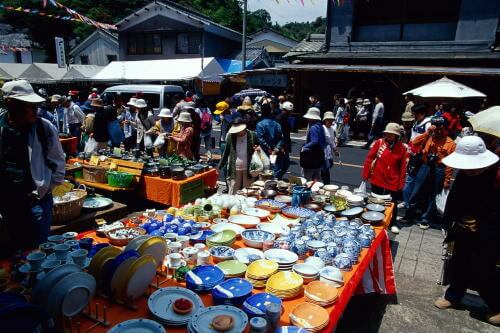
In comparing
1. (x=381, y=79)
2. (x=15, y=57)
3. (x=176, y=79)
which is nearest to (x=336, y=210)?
(x=381, y=79)

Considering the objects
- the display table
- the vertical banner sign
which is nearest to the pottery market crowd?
the display table

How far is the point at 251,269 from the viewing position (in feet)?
8.51

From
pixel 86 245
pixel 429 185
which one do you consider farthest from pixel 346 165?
pixel 86 245

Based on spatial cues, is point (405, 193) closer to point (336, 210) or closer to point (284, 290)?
point (336, 210)

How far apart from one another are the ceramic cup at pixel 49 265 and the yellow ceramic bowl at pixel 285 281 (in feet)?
4.63

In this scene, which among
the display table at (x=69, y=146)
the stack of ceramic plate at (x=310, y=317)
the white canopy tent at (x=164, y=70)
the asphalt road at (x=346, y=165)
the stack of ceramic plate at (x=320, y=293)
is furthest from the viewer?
the white canopy tent at (x=164, y=70)

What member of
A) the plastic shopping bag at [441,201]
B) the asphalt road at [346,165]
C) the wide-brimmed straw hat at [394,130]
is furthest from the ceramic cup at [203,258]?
the asphalt road at [346,165]

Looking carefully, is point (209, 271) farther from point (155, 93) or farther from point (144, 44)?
point (144, 44)

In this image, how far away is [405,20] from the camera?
13938mm

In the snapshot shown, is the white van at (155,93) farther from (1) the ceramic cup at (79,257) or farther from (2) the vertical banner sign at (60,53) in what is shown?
(2) the vertical banner sign at (60,53)

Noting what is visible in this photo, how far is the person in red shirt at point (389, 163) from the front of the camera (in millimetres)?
5020

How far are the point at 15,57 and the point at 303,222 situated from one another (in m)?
38.9

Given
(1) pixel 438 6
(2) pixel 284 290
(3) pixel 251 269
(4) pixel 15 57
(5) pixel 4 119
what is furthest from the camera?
(4) pixel 15 57

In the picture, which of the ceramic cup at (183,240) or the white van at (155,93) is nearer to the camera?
the ceramic cup at (183,240)
